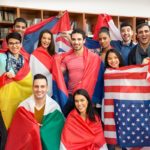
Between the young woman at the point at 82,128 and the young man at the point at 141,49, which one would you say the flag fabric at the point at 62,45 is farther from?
the young woman at the point at 82,128

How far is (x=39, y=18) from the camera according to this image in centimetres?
678

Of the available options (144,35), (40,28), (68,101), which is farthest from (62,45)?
(144,35)

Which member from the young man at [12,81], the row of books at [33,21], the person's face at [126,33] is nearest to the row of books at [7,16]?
the row of books at [33,21]

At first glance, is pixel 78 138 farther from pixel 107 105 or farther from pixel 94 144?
pixel 107 105

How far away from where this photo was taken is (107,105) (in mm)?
3680

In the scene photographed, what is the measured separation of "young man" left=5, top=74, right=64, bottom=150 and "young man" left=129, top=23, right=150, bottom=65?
110 cm

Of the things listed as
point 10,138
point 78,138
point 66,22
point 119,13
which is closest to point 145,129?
point 78,138

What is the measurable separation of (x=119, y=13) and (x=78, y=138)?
15.2 ft

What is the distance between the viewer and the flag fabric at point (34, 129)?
349cm

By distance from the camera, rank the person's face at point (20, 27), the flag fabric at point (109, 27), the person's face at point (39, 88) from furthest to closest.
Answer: the flag fabric at point (109, 27) < the person's face at point (20, 27) < the person's face at point (39, 88)

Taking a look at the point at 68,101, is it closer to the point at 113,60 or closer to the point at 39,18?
the point at 113,60

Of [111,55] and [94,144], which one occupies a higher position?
[111,55]

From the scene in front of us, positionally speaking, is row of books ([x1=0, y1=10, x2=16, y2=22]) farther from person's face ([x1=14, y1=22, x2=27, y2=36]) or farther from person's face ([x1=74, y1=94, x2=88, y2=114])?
person's face ([x1=74, y1=94, x2=88, y2=114])

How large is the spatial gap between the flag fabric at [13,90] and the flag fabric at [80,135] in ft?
2.07
